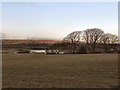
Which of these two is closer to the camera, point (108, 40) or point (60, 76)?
point (60, 76)

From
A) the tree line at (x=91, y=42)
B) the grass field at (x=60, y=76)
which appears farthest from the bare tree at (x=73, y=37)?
the grass field at (x=60, y=76)

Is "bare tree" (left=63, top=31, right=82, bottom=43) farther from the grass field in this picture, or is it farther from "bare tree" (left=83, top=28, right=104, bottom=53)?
the grass field

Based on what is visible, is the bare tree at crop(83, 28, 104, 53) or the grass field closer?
the grass field

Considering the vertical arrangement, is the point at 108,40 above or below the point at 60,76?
above

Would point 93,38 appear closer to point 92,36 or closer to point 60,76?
point 92,36

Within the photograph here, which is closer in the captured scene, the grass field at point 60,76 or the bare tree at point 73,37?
the grass field at point 60,76

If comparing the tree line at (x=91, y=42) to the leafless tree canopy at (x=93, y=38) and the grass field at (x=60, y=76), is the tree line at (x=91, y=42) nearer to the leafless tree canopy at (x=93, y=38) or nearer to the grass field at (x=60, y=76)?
the leafless tree canopy at (x=93, y=38)

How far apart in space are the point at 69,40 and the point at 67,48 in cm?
901

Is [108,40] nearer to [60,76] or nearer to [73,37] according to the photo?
[73,37]

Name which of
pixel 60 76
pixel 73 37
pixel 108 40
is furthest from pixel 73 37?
pixel 60 76

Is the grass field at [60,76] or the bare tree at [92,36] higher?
the bare tree at [92,36]

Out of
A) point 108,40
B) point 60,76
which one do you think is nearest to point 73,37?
point 108,40

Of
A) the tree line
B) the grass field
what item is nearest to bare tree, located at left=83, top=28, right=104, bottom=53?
the tree line

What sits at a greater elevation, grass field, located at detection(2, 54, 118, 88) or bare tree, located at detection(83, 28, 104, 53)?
bare tree, located at detection(83, 28, 104, 53)
